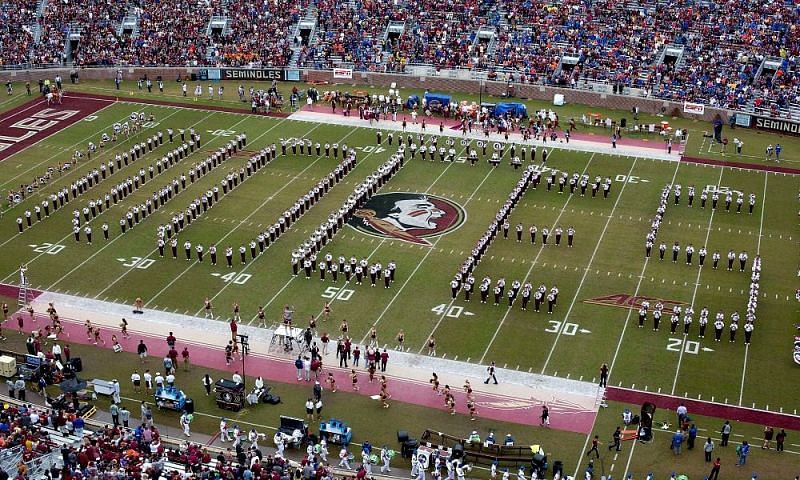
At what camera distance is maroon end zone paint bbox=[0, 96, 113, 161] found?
207 ft

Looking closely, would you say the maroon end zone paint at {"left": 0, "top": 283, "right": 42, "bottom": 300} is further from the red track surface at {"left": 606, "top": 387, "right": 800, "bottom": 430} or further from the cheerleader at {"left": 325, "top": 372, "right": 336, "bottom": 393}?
the red track surface at {"left": 606, "top": 387, "right": 800, "bottom": 430}

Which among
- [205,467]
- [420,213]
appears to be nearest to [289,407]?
[205,467]

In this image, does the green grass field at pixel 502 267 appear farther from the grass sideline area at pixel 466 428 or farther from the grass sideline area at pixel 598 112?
the grass sideline area at pixel 598 112

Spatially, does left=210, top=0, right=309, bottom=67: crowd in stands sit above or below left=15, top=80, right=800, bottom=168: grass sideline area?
above

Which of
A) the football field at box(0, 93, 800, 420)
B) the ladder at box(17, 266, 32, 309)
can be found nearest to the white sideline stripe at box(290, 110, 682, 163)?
the football field at box(0, 93, 800, 420)

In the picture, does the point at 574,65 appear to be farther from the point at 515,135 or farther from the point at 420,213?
the point at 420,213

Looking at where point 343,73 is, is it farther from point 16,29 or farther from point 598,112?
point 16,29

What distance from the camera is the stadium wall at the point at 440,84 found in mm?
69000

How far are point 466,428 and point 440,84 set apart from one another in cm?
4052

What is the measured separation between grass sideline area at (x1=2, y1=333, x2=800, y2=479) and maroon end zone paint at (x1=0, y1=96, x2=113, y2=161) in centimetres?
2729

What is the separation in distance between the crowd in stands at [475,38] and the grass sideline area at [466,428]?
119 ft

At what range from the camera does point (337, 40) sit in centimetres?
7831

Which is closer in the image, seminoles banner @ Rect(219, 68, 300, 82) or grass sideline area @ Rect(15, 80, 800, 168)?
grass sideline area @ Rect(15, 80, 800, 168)

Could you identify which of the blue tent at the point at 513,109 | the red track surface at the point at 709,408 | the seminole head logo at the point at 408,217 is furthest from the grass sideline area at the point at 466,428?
the blue tent at the point at 513,109
